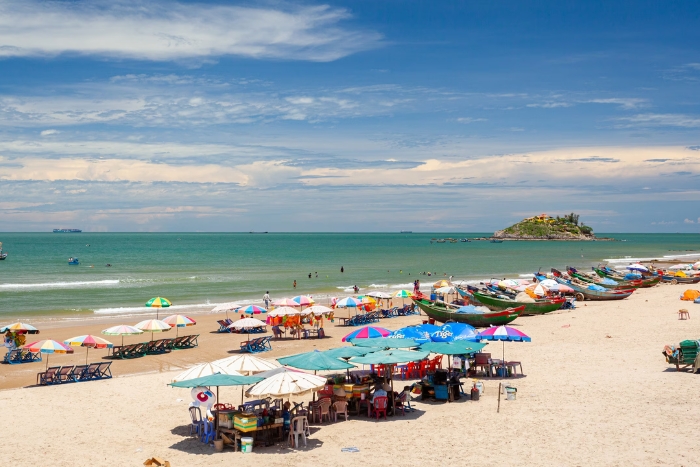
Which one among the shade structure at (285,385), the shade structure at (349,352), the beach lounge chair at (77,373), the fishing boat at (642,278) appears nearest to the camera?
the shade structure at (285,385)

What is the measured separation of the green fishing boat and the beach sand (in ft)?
34.6

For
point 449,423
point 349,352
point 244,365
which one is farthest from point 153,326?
point 449,423

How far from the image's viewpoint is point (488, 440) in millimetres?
12023

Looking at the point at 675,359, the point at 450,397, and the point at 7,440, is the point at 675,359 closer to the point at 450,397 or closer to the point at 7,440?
the point at 450,397

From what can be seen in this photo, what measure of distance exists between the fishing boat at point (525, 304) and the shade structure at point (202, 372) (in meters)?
21.3

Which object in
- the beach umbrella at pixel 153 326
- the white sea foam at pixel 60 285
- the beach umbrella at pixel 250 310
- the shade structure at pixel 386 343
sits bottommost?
the white sea foam at pixel 60 285

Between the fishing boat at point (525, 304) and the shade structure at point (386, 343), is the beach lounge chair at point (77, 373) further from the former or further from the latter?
the fishing boat at point (525, 304)

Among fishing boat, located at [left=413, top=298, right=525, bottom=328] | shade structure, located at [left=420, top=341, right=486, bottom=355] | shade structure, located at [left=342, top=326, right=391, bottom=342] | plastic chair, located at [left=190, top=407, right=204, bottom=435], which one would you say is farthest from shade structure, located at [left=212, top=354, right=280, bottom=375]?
fishing boat, located at [left=413, top=298, right=525, bottom=328]

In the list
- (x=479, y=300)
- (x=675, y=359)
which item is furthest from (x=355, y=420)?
(x=479, y=300)

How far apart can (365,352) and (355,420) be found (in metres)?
1.77

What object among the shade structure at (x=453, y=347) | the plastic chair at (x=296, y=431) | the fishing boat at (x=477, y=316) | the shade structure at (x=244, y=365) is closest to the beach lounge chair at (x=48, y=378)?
the shade structure at (x=244, y=365)

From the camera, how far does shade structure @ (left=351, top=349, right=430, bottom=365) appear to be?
1415 cm

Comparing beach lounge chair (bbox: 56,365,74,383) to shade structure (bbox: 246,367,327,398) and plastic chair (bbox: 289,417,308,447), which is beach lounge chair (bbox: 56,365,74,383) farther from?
plastic chair (bbox: 289,417,308,447)

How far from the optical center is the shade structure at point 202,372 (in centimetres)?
1261
